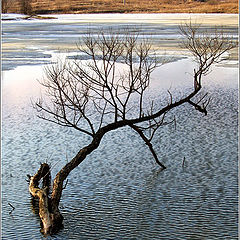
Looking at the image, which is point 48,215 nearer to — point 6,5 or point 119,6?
point 6,5

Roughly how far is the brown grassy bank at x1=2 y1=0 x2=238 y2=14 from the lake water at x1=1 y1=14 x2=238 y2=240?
21.7 meters

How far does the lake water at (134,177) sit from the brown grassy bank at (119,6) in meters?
21.7

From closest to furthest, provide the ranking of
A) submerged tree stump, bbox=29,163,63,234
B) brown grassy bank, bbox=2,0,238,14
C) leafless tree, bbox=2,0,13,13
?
submerged tree stump, bbox=29,163,63,234
leafless tree, bbox=2,0,13,13
brown grassy bank, bbox=2,0,238,14

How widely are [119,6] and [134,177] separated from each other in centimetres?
3115

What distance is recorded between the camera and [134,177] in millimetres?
7090

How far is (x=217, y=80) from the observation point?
43.3 ft

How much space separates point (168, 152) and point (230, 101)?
3.54 meters

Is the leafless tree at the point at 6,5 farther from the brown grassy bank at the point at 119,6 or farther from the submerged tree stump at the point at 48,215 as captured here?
the submerged tree stump at the point at 48,215

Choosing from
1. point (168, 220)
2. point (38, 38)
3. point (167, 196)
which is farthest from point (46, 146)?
point (38, 38)

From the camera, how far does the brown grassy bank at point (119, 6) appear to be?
107 ft

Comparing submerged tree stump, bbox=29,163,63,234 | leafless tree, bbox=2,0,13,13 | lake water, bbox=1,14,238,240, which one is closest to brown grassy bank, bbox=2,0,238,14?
leafless tree, bbox=2,0,13,13

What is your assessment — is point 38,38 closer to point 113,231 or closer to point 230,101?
point 230,101

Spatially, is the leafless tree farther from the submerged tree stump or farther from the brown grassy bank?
the submerged tree stump

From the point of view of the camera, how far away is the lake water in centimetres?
569
